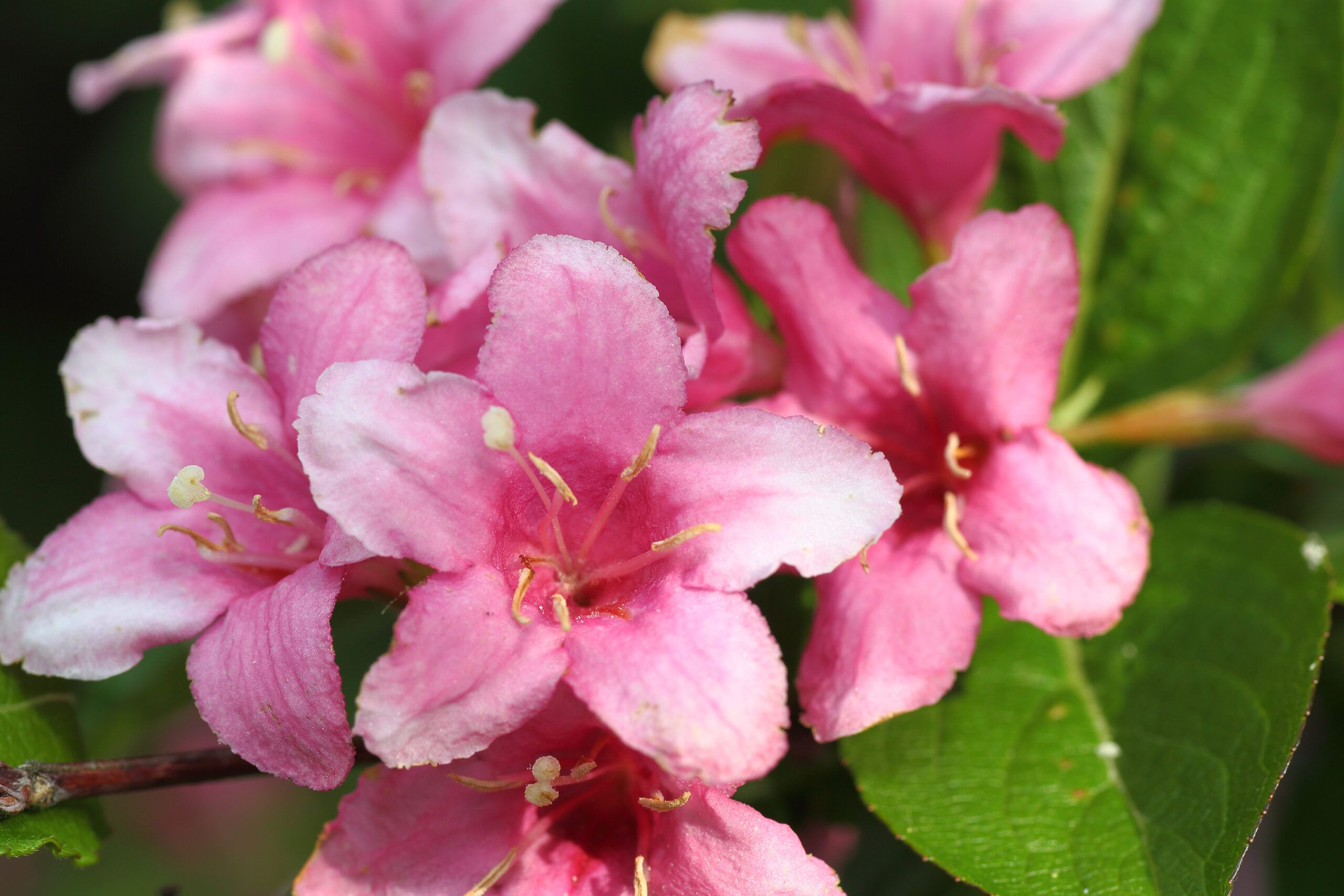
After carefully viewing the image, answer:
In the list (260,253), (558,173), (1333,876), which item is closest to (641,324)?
(558,173)

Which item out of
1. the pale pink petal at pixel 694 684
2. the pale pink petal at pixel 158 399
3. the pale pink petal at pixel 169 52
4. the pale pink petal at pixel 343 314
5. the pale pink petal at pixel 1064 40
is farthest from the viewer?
the pale pink petal at pixel 169 52

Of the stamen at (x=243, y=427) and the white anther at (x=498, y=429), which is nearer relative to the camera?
the white anther at (x=498, y=429)

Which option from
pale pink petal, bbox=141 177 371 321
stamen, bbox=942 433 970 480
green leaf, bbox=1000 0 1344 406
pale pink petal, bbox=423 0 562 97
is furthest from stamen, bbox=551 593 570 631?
green leaf, bbox=1000 0 1344 406

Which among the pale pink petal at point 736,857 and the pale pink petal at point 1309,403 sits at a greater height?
the pale pink petal at point 736,857

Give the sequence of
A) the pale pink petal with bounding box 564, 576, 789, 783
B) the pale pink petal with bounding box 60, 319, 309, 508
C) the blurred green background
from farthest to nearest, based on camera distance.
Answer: the blurred green background → the pale pink petal with bounding box 60, 319, 309, 508 → the pale pink petal with bounding box 564, 576, 789, 783

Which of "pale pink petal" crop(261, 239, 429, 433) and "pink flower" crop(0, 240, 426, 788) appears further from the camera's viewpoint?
"pale pink petal" crop(261, 239, 429, 433)

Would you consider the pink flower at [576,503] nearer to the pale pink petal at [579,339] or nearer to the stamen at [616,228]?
the pale pink petal at [579,339]

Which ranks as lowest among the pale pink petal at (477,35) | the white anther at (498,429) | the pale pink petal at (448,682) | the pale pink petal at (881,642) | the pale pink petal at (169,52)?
the pale pink petal at (881,642)

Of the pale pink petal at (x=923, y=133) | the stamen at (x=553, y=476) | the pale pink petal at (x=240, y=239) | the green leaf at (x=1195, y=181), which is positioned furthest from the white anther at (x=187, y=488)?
the green leaf at (x=1195, y=181)

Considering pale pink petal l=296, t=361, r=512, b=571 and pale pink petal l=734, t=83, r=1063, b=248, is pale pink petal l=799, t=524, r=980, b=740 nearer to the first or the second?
pale pink petal l=296, t=361, r=512, b=571
